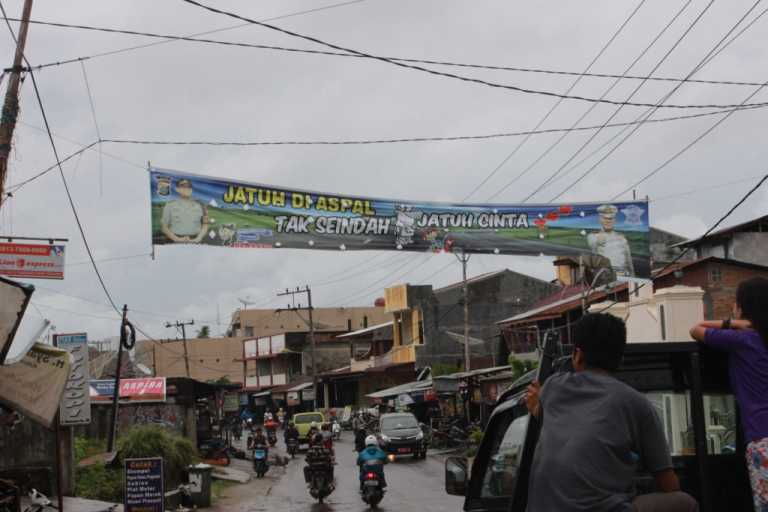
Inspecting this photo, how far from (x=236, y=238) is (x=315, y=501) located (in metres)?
9.28

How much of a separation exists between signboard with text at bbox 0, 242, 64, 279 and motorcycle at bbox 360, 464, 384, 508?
8.03 metres

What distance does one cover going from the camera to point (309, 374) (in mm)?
81250

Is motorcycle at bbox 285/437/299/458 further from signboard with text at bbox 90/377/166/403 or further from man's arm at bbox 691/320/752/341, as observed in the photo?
man's arm at bbox 691/320/752/341

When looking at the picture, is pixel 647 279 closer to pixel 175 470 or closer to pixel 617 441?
pixel 175 470

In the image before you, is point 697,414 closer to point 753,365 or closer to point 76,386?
point 753,365

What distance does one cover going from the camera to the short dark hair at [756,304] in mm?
4203

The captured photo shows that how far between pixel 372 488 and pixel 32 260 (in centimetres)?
859

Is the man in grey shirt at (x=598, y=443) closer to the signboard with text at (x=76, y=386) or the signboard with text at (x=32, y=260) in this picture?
the signboard with text at (x=32, y=260)

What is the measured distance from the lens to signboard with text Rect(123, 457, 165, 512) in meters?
13.6

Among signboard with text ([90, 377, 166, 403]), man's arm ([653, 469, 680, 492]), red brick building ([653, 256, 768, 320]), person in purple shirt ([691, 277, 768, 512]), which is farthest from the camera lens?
signboard with text ([90, 377, 166, 403])

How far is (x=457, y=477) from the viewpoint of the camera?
5578mm

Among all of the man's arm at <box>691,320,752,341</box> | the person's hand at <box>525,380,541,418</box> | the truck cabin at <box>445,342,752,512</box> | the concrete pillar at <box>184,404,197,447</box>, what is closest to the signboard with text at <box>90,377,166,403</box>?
the concrete pillar at <box>184,404,197,447</box>

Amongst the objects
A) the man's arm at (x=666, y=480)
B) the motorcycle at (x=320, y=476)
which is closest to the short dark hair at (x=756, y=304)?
the man's arm at (x=666, y=480)

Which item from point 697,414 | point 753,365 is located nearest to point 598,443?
point 753,365
